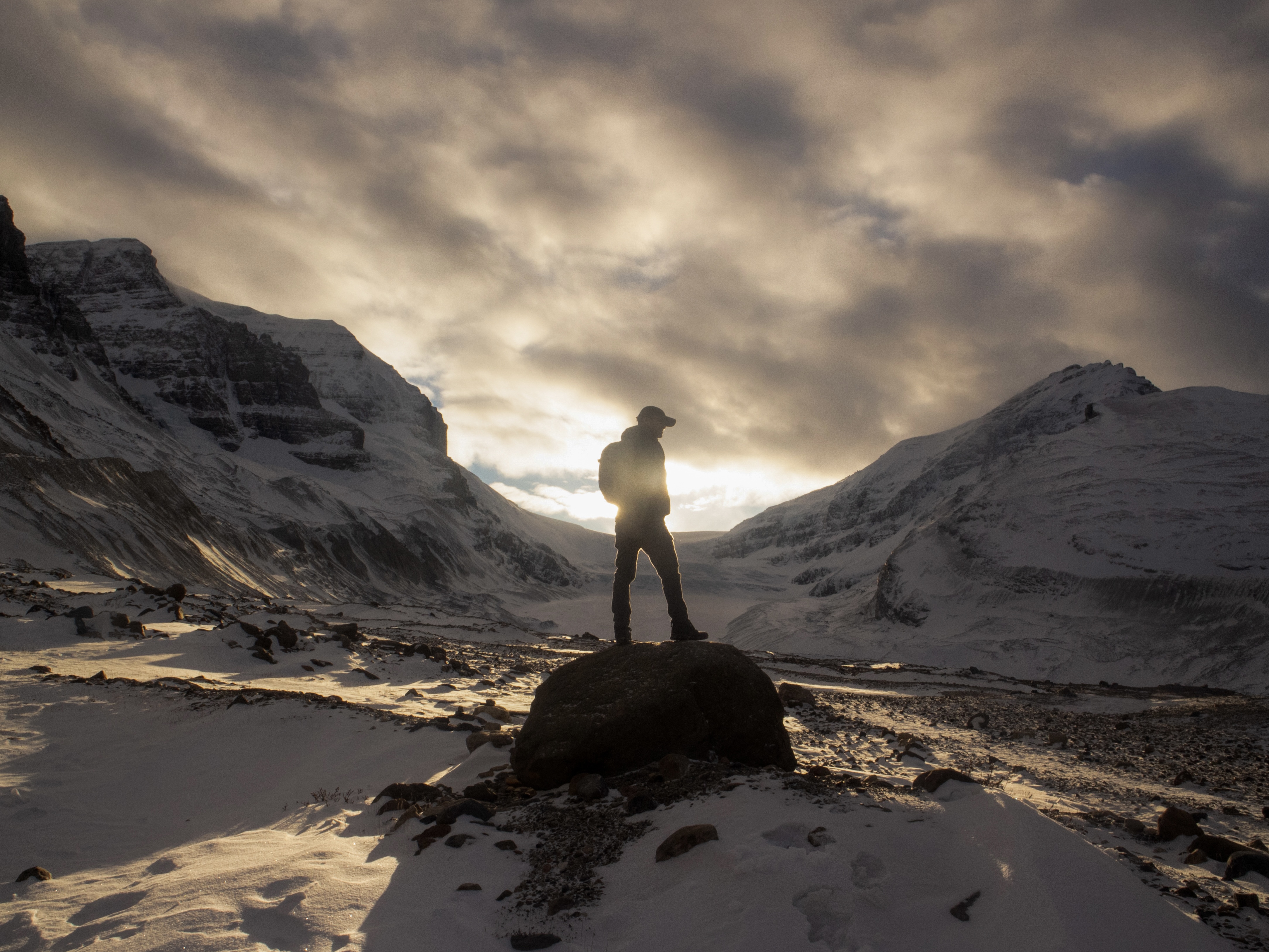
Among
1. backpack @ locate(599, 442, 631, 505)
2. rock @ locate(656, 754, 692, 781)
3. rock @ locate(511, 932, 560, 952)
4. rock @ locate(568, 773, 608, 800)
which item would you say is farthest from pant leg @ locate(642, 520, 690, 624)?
rock @ locate(511, 932, 560, 952)

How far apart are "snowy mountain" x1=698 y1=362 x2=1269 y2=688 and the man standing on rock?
3433cm

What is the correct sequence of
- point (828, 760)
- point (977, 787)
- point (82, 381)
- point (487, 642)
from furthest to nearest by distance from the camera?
1. point (82, 381)
2. point (487, 642)
3. point (828, 760)
4. point (977, 787)

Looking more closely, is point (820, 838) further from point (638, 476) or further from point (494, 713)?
point (494, 713)

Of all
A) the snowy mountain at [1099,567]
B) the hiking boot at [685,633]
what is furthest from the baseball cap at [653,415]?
the snowy mountain at [1099,567]

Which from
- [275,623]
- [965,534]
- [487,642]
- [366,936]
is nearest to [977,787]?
[366,936]

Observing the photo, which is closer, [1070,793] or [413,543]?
[1070,793]

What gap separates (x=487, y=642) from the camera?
32.8 meters

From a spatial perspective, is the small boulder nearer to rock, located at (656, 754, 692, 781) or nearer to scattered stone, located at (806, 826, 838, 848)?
scattered stone, located at (806, 826, 838, 848)

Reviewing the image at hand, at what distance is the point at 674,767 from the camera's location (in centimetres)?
627

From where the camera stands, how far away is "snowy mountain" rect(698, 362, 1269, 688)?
3484 centimetres

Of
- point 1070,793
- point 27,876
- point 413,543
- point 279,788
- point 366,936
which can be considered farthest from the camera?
point 413,543

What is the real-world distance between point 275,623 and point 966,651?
40.4 metres

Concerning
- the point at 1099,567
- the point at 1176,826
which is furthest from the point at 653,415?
the point at 1099,567

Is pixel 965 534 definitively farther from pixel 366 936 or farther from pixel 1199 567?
pixel 366 936
